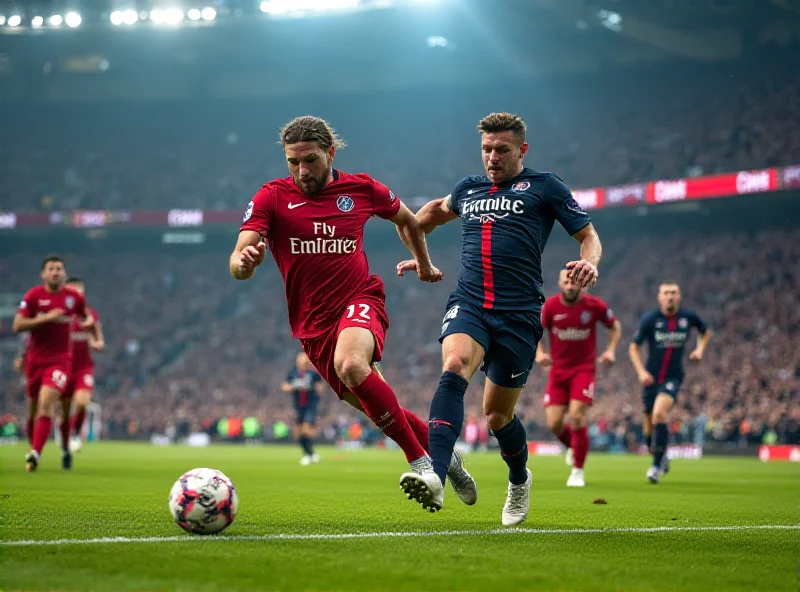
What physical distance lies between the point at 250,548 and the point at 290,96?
1832 inches

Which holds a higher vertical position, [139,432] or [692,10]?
[692,10]

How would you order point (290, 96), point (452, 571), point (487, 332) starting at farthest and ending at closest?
1. point (290, 96)
2. point (487, 332)
3. point (452, 571)

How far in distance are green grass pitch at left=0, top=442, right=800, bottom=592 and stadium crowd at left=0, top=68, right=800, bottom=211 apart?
101 feet

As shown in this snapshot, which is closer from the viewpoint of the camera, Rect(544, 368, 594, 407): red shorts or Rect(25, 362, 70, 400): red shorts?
Rect(544, 368, 594, 407): red shorts

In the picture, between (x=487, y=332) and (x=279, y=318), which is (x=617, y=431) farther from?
(x=487, y=332)

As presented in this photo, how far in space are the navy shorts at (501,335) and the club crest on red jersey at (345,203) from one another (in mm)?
995

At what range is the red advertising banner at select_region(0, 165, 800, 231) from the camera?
32438 mm

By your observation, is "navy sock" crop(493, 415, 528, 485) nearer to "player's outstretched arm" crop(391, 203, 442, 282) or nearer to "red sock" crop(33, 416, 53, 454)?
"player's outstretched arm" crop(391, 203, 442, 282)

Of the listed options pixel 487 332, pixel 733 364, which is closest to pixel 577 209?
pixel 487 332

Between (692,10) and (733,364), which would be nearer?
(733,364)

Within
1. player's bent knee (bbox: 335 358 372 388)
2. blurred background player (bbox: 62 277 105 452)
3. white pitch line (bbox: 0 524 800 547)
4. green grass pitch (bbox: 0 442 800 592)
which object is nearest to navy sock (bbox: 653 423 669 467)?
green grass pitch (bbox: 0 442 800 592)

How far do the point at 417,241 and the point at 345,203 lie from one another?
650 millimetres

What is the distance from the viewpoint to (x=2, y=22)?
146 ft

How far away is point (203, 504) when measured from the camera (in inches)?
226
